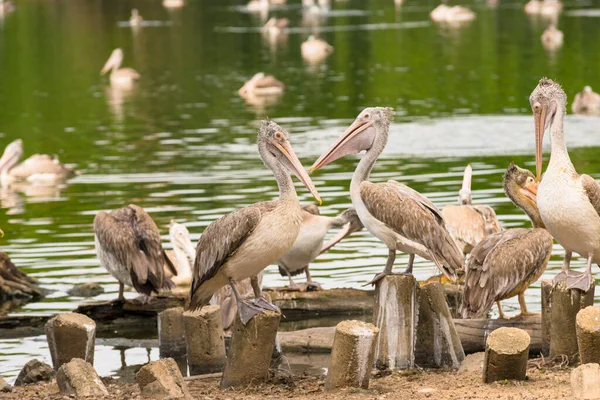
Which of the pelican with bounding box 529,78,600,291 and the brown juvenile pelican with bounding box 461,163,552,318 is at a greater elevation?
the pelican with bounding box 529,78,600,291

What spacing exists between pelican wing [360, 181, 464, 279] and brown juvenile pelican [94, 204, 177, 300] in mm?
2691

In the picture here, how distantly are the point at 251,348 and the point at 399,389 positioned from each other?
885 mm

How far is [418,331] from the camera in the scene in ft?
27.7

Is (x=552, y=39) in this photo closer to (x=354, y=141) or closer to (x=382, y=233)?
(x=354, y=141)

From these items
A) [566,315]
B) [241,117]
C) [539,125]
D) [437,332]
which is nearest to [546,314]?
[566,315]

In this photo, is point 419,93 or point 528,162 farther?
point 419,93

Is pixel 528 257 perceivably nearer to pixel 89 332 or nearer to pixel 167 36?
pixel 89 332

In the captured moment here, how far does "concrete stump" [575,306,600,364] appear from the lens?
705cm

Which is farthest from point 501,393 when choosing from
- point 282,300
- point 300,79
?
point 300,79

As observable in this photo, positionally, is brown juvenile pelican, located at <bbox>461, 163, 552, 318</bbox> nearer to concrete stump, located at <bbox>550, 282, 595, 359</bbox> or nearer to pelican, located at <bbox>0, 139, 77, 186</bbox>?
concrete stump, located at <bbox>550, 282, 595, 359</bbox>

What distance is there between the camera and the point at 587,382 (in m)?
6.39

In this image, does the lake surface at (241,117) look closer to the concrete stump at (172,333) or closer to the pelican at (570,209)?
the concrete stump at (172,333)

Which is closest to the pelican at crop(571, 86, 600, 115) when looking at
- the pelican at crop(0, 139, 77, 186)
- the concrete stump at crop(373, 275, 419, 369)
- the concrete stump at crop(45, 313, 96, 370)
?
the pelican at crop(0, 139, 77, 186)

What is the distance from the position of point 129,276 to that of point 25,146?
12.8 meters
